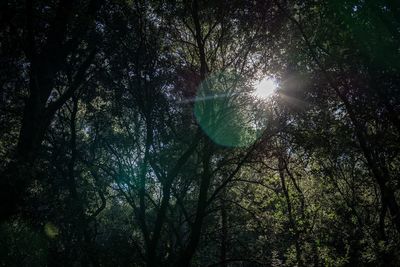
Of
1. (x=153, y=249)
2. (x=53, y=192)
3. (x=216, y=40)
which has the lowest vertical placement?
(x=153, y=249)

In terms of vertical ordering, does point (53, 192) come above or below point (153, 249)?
above

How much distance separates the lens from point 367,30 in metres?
8.71

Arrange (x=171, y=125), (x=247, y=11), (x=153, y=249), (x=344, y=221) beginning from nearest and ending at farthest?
(x=247, y=11) < (x=153, y=249) < (x=171, y=125) < (x=344, y=221)

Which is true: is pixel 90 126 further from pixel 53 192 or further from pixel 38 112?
pixel 38 112

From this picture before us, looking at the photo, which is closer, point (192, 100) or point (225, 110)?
point (225, 110)

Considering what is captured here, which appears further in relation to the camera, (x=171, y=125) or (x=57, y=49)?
(x=171, y=125)

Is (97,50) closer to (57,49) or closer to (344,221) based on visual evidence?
(57,49)

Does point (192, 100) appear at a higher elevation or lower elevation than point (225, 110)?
higher

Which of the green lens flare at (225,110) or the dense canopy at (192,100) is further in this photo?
the green lens flare at (225,110)

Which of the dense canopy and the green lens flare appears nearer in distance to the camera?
the dense canopy

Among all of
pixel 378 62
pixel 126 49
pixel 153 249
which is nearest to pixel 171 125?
pixel 126 49

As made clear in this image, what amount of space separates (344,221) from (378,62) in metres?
16.2

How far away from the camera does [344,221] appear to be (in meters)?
23.8

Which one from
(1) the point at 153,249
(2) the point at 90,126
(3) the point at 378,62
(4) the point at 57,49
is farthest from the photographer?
(2) the point at 90,126
